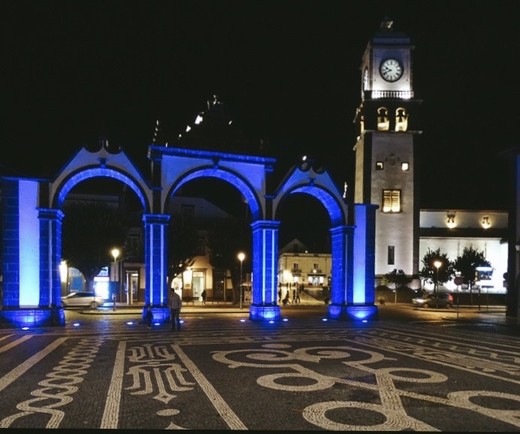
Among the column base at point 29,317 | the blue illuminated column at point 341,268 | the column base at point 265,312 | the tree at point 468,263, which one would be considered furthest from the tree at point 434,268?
the column base at point 29,317

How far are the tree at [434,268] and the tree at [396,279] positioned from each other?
4552 mm

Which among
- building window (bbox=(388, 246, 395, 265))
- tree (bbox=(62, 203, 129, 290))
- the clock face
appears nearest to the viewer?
tree (bbox=(62, 203, 129, 290))

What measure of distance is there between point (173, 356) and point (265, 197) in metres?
13.9

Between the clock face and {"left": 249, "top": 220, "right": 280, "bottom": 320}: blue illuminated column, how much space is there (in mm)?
36767

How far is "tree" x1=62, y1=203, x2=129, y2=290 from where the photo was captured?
44594 millimetres

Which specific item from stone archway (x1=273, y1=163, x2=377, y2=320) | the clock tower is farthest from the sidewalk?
the clock tower

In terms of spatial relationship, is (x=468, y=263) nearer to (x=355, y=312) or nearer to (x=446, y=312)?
(x=446, y=312)

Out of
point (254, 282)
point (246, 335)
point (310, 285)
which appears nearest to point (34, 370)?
point (246, 335)

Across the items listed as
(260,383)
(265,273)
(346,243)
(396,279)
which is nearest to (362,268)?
(346,243)

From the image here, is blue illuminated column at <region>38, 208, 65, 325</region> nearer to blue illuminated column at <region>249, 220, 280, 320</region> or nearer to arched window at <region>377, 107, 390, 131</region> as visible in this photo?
blue illuminated column at <region>249, 220, 280, 320</region>

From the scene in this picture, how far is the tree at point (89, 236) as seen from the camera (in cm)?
4459

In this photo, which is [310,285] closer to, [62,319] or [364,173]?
[364,173]

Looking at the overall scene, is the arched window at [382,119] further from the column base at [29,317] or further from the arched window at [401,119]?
the column base at [29,317]

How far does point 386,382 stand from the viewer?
10297 millimetres
